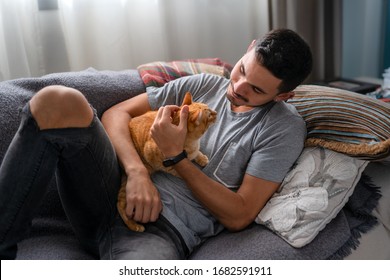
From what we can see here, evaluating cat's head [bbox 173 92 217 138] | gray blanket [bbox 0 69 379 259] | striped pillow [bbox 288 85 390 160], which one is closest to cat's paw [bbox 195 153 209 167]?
cat's head [bbox 173 92 217 138]

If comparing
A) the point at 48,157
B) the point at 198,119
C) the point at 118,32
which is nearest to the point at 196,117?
Answer: the point at 198,119

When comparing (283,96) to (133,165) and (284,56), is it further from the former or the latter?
(133,165)

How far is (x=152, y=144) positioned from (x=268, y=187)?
347mm

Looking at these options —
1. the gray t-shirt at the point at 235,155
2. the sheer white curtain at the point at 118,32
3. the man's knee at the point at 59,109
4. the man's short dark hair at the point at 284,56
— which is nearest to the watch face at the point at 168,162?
the gray t-shirt at the point at 235,155

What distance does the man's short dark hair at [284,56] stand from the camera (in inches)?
45.7

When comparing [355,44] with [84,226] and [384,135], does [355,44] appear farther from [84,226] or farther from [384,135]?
[84,226]

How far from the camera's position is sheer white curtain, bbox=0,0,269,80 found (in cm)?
170

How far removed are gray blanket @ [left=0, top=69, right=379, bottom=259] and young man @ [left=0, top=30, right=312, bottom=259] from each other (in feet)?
0.18

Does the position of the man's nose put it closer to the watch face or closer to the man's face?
the man's face

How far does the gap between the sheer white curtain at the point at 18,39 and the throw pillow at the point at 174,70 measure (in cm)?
49

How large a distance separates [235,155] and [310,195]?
238 mm

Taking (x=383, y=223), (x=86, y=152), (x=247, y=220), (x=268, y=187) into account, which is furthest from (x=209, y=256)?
(x=383, y=223)

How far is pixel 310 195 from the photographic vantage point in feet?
3.84
